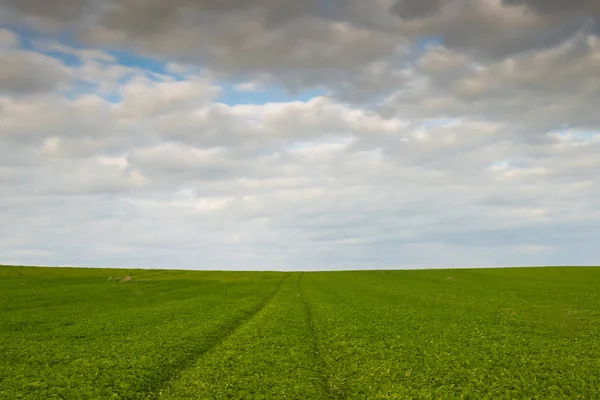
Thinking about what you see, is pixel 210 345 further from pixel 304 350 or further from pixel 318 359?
pixel 318 359

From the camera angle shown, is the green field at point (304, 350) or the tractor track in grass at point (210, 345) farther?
the tractor track in grass at point (210, 345)

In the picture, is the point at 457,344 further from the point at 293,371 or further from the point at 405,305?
the point at 405,305

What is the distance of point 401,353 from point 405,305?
93.6 feet

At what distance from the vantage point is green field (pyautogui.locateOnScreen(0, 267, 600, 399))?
24.6 m

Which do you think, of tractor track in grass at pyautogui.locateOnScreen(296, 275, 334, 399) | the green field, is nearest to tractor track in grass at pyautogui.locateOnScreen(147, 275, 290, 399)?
the green field

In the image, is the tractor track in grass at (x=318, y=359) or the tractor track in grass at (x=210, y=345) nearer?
the tractor track in grass at (x=318, y=359)

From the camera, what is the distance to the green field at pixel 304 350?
968 inches

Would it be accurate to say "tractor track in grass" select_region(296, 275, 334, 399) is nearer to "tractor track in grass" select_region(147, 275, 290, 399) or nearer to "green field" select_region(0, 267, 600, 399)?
"green field" select_region(0, 267, 600, 399)

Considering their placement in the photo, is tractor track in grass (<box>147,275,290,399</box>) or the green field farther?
tractor track in grass (<box>147,275,290,399</box>)

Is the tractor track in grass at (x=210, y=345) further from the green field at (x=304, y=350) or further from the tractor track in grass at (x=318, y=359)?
the tractor track in grass at (x=318, y=359)

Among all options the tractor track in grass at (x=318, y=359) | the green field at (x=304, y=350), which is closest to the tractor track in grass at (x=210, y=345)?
the green field at (x=304, y=350)

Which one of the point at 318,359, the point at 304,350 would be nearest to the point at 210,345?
the point at 304,350

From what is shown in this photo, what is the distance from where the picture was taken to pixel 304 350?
3319 centimetres

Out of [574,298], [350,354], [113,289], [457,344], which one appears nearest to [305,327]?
[350,354]
